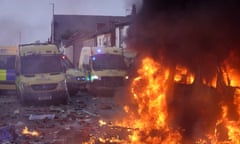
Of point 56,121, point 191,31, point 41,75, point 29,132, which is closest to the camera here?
point 191,31

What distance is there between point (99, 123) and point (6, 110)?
6552 mm

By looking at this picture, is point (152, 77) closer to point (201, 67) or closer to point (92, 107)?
point (201, 67)

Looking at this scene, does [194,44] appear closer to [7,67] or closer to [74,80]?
[74,80]

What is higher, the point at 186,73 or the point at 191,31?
the point at 191,31

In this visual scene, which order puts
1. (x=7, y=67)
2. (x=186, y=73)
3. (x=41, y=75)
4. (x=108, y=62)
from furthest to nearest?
1. (x=7, y=67)
2. (x=108, y=62)
3. (x=41, y=75)
4. (x=186, y=73)

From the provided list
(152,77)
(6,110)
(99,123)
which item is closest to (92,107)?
(6,110)

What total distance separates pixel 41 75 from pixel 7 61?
5808 mm

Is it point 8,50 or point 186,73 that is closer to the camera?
point 186,73

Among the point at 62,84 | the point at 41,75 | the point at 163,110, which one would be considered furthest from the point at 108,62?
the point at 163,110

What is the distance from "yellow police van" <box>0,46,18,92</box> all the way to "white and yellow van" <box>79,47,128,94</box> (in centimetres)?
404

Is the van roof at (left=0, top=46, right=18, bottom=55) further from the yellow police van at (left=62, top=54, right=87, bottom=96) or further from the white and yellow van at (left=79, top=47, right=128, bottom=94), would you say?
the white and yellow van at (left=79, top=47, right=128, bottom=94)

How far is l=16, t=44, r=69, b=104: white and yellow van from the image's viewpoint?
2055 cm

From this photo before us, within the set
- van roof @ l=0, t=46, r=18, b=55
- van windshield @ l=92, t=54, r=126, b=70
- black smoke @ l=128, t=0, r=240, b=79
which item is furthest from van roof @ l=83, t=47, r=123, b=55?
black smoke @ l=128, t=0, r=240, b=79

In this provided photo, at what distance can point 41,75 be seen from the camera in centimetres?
2098
